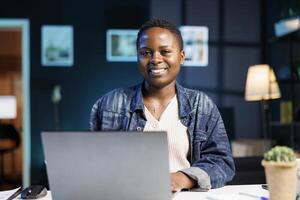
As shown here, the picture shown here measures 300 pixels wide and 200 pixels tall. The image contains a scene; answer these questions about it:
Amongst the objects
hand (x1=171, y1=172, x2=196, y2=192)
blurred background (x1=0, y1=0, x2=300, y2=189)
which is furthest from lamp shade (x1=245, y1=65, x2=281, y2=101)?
hand (x1=171, y1=172, x2=196, y2=192)

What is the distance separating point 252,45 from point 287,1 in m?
0.84

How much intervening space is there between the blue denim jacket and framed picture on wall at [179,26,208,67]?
3.06m

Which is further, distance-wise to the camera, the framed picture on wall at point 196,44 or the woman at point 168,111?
the framed picture on wall at point 196,44

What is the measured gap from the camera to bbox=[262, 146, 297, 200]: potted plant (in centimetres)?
89

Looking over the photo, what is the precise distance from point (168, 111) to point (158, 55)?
22cm

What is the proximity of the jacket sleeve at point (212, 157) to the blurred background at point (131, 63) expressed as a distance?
2790mm

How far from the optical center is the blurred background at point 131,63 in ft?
14.2

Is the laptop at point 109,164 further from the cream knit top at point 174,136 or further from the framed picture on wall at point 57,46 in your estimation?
the framed picture on wall at point 57,46

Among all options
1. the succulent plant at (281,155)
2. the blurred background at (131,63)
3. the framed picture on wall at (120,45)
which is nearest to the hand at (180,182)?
the succulent plant at (281,155)

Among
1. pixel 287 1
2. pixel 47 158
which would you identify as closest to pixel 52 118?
pixel 287 1

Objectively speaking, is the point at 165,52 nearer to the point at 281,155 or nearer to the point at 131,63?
the point at 281,155

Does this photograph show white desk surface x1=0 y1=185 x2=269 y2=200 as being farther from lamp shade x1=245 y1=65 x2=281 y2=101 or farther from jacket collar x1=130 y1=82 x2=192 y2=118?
lamp shade x1=245 y1=65 x2=281 y2=101

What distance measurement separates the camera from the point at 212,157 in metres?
1.37

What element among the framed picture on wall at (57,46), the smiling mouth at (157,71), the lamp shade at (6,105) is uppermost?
the framed picture on wall at (57,46)
